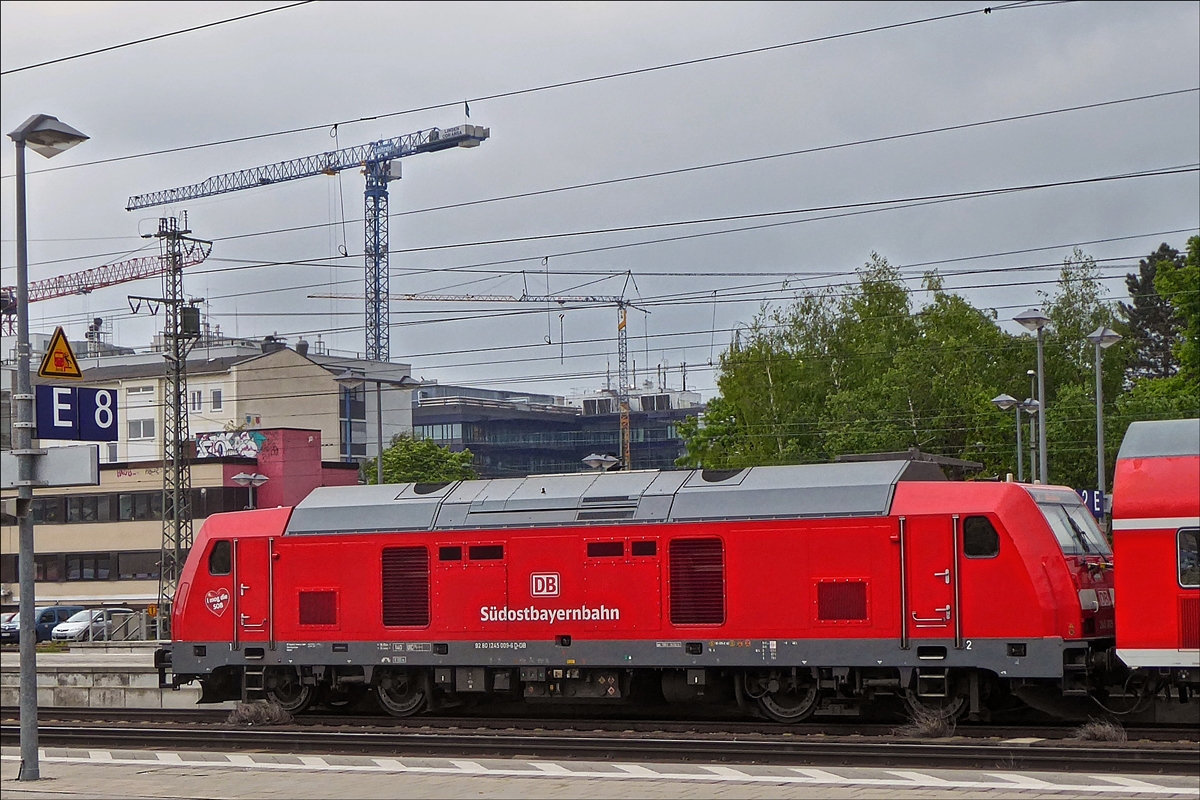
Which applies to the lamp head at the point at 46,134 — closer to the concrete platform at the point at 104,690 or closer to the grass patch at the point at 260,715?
the grass patch at the point at 260,715

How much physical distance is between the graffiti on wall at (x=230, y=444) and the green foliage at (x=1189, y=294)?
137 feet

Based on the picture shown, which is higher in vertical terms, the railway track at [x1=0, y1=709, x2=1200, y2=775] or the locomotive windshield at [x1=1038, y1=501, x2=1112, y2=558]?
the locomotive windshield at [x1=1038, y1=501, x2=1112, y2=558]

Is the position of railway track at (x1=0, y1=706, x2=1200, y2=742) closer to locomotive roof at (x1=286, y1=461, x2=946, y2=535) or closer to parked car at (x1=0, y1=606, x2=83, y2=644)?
locomotive roof at (x1=286, y1=461, x2=946, y2=535)

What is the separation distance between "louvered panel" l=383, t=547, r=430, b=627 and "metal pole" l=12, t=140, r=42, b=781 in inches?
249

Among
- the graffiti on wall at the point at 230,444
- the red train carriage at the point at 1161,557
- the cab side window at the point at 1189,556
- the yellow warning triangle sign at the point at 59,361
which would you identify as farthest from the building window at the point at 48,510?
the cab side window at the point at 1189,556

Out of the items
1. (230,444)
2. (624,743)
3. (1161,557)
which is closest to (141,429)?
(230,444)

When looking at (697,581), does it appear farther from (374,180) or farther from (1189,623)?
(374,180)

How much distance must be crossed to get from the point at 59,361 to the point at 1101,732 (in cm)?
1283

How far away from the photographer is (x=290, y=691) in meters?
23.0

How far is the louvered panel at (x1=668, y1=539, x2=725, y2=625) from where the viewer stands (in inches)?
781

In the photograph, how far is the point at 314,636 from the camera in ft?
73.3

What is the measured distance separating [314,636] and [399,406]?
71.8 meters

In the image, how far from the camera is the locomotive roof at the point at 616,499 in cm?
1944

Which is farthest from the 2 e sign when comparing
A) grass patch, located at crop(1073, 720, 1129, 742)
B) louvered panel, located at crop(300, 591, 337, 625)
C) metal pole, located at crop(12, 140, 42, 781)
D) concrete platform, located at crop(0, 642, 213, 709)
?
grass patch, located at crop(1073, 720, 1129, 742)
